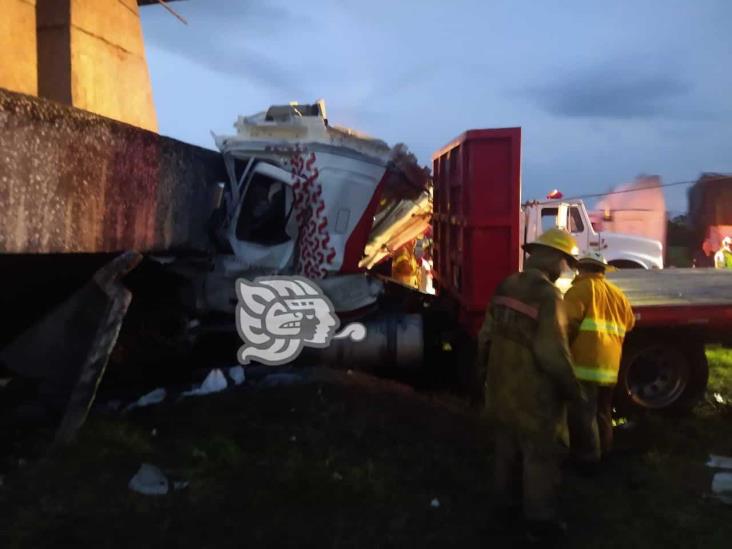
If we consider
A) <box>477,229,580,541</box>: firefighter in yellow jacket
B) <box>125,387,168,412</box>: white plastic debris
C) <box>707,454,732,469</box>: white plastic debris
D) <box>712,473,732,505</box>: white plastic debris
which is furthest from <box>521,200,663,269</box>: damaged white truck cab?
<box>477,229,580,541</box>: firefighter in yellow jacket

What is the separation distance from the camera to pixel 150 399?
5.31m

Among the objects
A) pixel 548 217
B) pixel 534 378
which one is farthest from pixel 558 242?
pixel 548 217

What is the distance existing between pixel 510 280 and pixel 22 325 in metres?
3.70

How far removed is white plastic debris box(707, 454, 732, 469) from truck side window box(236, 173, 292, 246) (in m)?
3.76

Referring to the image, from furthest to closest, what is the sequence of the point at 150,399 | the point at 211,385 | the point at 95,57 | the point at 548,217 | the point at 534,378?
the point at 548,217, the point at 95,57, the point at 211,385, the point at 150,399, the point at 534,378

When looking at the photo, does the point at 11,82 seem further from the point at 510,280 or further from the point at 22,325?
the point at 510,280

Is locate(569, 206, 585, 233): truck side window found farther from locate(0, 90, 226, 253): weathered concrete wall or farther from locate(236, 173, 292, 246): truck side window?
locate(0, 90, 226, 253): weathered concrete wall

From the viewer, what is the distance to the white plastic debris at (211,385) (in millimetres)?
5395

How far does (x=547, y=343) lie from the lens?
3482mm

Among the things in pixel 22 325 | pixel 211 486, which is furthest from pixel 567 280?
pixel 22 325

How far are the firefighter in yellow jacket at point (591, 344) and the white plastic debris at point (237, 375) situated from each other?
253 cm

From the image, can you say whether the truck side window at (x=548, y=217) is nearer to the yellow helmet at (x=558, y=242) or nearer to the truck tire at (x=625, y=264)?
the truck tire at (x=625, y=264)

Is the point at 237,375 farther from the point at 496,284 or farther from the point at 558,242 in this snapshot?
the point at 558,242

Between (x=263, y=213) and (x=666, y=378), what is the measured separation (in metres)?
3.78
